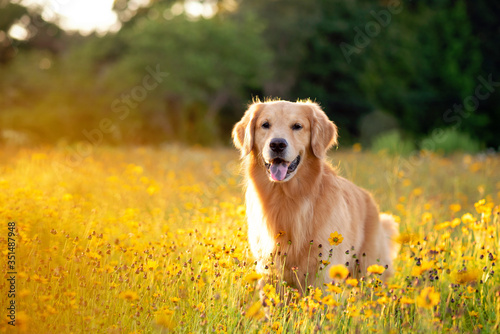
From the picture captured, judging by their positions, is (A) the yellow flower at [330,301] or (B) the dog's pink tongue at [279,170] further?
(B) the dog's pink tongue at [279,170]

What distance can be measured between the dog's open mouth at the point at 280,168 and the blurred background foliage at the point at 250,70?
9.15 metres

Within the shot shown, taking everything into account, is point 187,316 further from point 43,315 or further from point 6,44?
point 6,44

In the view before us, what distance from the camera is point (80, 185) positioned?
5.20 m

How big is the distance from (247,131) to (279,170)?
1.51 ft

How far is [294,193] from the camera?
125 inches

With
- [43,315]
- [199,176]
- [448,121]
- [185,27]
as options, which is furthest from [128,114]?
[43,315]

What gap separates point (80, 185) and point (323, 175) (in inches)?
123

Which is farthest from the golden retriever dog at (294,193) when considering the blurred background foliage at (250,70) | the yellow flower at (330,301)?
the blurred background foliage at (250,70)

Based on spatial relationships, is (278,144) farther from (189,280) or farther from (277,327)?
(277,327)

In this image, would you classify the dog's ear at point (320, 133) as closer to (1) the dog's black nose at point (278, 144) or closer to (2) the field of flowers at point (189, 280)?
(1) the dog's black nose at point (278, 144)

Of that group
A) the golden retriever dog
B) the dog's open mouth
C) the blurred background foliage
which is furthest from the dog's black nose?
the blurred background foliage

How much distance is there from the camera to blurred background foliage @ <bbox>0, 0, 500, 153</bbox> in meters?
17.1

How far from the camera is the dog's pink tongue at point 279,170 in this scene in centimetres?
307

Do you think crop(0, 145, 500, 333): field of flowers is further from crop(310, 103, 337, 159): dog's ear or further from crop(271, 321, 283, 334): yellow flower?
crop(310, 103, 337, 159): dog's ear
